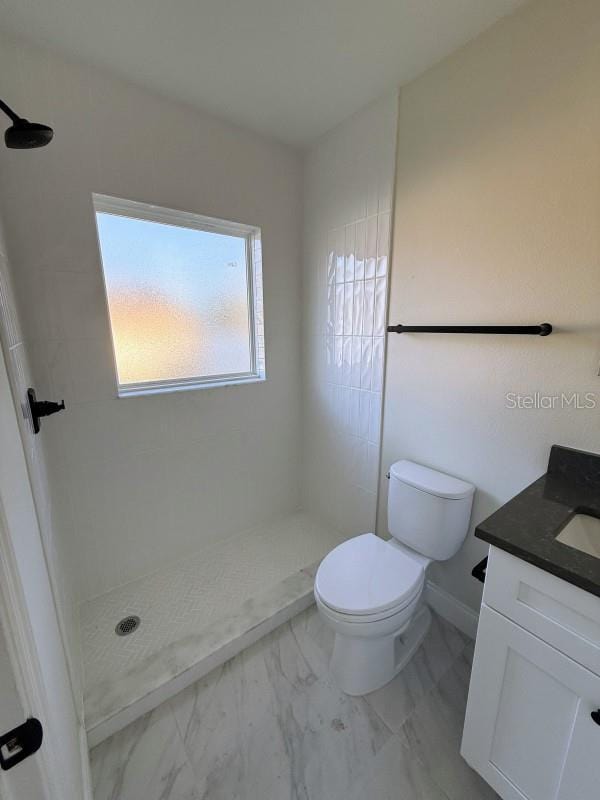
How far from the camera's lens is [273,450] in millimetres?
2246

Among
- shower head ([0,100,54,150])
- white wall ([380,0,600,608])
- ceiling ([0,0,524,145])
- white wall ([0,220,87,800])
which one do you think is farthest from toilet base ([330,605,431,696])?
ceiling ([0,0,524,145])

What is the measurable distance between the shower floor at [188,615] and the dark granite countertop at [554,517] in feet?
3.70

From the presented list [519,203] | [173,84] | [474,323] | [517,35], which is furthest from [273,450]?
[517,35]

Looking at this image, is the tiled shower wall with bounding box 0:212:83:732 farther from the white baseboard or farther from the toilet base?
the white baseboard

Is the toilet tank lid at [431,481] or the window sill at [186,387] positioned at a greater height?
the window sill at [186,387]

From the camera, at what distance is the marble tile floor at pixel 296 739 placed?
1.06m

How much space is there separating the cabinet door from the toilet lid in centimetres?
33

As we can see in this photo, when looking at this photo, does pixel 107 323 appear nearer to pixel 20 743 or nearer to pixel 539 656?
pixel 20 743

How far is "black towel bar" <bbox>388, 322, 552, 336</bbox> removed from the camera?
1.14 meters

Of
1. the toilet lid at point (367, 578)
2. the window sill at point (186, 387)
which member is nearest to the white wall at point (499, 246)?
the toilet lid at point (367, 578)

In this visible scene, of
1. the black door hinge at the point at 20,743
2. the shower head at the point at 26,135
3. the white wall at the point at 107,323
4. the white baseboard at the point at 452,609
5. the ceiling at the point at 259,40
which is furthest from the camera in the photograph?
the white baseboard at the point at 452,609

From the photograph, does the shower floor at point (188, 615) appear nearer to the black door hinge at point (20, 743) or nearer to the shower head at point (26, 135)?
the black door hinge at point (20, 743)

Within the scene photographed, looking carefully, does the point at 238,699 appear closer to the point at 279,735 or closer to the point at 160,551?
the point at 279,735
